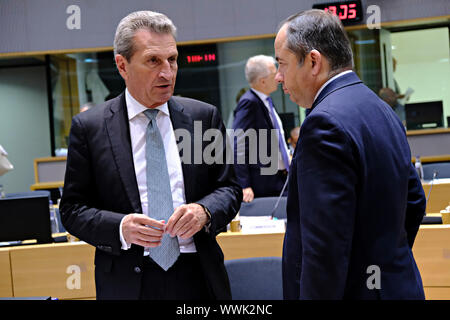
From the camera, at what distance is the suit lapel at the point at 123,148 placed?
1.69 meters

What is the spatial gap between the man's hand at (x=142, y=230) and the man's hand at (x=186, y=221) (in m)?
0.03

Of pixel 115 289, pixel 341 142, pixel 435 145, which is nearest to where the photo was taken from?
pixel 341 142

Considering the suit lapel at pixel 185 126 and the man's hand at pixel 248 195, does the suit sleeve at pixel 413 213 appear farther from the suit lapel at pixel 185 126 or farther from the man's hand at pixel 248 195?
the man's hand at pixel 248 195

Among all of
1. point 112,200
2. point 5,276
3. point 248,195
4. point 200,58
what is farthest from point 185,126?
point 200,58

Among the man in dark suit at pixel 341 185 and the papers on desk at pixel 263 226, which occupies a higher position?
the man in dark suit at pixel 341 185

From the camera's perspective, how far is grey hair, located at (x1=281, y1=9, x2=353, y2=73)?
1.35m

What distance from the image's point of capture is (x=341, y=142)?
1.21 m

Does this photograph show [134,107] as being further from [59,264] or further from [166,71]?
[59,264]

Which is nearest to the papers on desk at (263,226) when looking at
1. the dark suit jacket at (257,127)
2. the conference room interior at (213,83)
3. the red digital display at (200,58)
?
the dark suit jacket at (257,127)

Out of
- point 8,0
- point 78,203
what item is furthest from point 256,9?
point 78,203

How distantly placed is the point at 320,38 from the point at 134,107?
0.73 m

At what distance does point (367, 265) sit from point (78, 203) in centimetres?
96

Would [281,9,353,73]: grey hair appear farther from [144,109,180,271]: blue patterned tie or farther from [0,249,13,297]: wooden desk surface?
[0,249,13,297]: wooden desk surface
